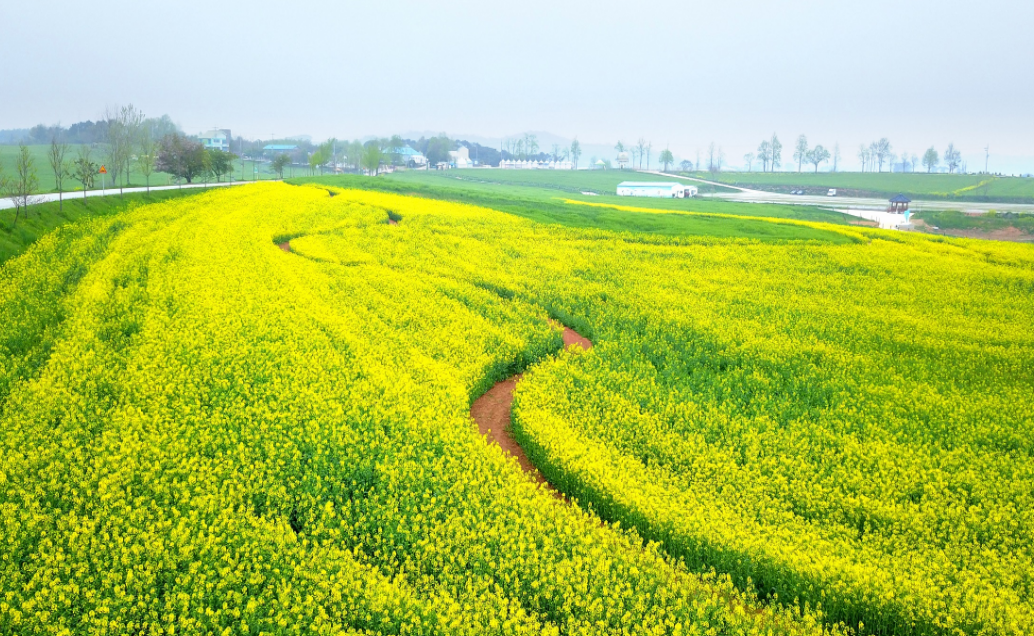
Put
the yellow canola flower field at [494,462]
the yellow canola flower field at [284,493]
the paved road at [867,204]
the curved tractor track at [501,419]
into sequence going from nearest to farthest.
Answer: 1. the yellow canola flower field at [284,493]
2. the yellow canola flower field at [494,462]
3. the curved tractor track at [501,419]
4. the paved road at [867,204]

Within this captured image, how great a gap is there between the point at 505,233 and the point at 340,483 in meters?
27.4

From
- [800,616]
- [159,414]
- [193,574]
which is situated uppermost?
[159,414]

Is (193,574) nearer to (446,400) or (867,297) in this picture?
(446,400)

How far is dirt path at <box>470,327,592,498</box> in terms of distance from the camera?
498 inches

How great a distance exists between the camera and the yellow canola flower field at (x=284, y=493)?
7531mm

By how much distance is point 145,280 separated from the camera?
21.1m

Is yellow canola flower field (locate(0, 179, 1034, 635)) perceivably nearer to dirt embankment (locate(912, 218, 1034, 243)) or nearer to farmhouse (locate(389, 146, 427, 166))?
dirt embankment (locate(912, 218, 1034, 243))

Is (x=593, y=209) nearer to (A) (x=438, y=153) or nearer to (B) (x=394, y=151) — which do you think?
(B) (x=394, y=151)

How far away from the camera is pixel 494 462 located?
10984 millimetres

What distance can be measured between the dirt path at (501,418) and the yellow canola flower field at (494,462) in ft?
1.29

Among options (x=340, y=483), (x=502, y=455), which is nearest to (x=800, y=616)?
(x=502, y=455)

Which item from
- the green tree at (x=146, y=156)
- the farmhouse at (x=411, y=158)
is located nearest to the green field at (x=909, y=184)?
the farmhouse at (x=411, y=158)

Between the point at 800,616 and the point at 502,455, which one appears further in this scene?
the point at 502,455

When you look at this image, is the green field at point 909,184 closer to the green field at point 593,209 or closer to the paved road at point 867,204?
the paved road at point 867,204
